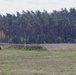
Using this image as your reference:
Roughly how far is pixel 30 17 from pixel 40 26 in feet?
38.6

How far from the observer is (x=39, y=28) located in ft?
453

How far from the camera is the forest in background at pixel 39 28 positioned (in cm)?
13480

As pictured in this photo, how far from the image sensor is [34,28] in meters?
139

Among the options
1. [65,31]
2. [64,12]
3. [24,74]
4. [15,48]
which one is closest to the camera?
[24,74]

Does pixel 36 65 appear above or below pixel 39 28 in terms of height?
below

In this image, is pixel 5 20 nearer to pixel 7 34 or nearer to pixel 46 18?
pixel 7 34

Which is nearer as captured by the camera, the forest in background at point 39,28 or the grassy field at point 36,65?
the grassy field at point 36,65

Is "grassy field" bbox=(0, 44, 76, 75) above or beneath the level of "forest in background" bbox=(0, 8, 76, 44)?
beneath

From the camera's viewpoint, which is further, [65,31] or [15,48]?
[65,31]

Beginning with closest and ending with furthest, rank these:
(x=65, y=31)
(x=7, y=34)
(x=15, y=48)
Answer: (x=15, y=48) → (x=65, y=31) → (x=7, y=34)

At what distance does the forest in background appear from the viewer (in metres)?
135

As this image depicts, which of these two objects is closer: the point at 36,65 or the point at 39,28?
the point at 36,65

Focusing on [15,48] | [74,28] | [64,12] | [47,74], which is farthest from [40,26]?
[47,74]

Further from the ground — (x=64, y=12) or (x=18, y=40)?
(x=64, y=12)
